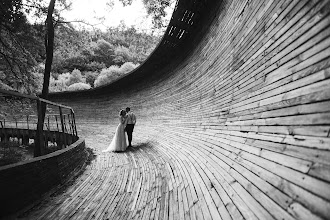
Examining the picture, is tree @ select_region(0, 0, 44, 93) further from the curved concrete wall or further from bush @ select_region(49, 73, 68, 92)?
bush @ select_region(49, 73, 68, 92)

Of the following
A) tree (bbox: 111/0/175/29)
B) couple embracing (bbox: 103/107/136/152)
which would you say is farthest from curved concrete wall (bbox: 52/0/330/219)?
tree (bbox: 111/0/175/29)

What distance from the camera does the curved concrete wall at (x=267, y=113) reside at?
1.35 meters

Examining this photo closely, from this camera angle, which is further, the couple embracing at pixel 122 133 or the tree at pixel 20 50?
the tree at pixel 20 50

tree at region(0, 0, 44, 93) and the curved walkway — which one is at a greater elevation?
tree at region(0, 0, 44, 93)

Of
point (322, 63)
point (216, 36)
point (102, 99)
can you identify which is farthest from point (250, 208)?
point (102, 99)

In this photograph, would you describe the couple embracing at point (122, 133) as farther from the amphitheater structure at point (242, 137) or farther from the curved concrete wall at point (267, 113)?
the curved concrete wall at point (267, 113)

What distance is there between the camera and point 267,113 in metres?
2.14

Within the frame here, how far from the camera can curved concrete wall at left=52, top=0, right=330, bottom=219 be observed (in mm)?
1347

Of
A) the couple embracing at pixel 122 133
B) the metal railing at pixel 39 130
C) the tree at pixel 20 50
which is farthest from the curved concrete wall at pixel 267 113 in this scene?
the tree at pixel 20 50

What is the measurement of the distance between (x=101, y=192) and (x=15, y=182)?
4.03 feet

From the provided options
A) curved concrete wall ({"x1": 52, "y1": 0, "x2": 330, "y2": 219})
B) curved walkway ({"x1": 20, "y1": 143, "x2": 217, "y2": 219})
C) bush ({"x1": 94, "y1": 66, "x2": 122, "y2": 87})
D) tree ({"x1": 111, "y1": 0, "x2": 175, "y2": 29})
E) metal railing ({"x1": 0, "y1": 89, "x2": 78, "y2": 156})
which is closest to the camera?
curved concrete wall ({"x1": 52, "y1": 0, "x2": 330, "y2": 219})

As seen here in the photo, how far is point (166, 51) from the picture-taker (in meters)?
9.09

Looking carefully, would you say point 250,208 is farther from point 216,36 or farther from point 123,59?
point 123,59

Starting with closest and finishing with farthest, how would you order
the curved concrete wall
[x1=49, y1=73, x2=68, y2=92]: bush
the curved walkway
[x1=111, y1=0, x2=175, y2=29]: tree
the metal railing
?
the curved concrete wall, the curved walkway, the metal railing, [x1=111, y1=0, x2=175, y2=29]: tree, [x1=49, y1=73, x2=68, y2=92]: bush
